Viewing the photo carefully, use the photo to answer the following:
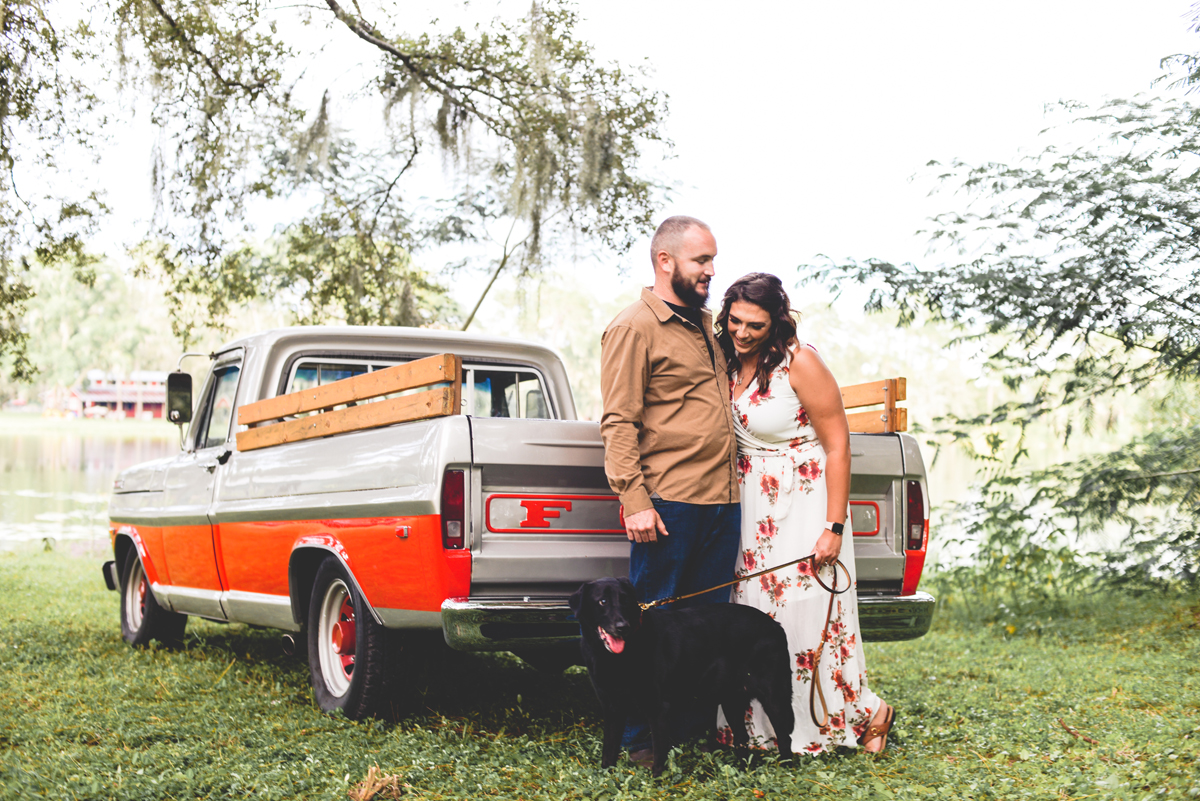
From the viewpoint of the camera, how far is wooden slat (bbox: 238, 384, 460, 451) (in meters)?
4.10

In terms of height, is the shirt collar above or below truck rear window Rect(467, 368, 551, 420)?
above

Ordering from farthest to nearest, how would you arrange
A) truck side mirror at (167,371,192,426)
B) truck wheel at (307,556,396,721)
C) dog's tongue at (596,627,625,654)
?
truck side mirror at (167,371,192,426)
truck wheel at (307,556,396,721)
dog's tongue at (596,627,625,654)

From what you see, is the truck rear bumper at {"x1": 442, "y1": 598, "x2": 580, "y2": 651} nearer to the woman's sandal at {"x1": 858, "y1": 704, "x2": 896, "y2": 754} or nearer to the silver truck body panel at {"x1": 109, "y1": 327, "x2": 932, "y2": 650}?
the silver truck body panel at {"x1": 109, "y1": 327, "x2": 932, "y2": 650}

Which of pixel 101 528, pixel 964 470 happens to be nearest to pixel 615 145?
pixel 101 528

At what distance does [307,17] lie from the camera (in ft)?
35.0

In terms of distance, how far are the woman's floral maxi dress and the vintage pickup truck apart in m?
0.59

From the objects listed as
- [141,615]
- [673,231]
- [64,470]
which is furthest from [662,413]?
[64,470]

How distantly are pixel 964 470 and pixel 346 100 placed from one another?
3592 cm

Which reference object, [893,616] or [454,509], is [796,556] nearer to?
[893,616]

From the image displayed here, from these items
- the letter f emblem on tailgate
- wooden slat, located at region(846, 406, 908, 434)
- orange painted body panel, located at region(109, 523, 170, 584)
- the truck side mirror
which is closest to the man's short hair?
the letter f emblem on tailgate

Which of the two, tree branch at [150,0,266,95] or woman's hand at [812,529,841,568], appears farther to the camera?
tree branch at [150,0,266,95]

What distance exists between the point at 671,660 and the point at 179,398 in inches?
165

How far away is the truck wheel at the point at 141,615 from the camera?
6812mm

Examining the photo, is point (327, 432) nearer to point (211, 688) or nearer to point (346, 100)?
point (211, 688)
